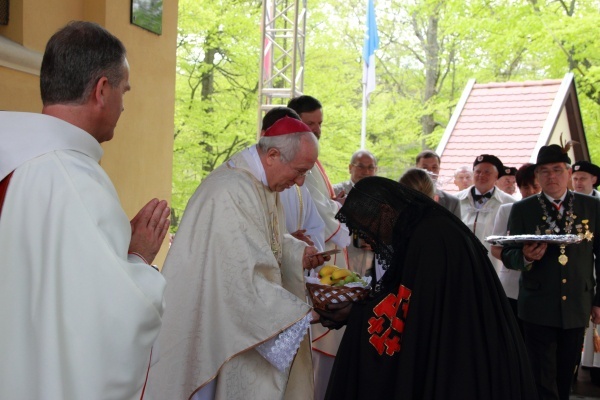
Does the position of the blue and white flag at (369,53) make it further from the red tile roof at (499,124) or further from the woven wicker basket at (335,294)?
the woven wicker basket at (335,294)

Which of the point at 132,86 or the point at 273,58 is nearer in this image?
the point at 132,86

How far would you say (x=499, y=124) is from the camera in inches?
656

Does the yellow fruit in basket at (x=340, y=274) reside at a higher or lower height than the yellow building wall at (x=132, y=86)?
lower

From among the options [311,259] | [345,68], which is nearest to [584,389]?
[311,259]

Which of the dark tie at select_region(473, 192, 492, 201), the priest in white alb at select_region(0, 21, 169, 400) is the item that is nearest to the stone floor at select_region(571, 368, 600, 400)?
the dark tie at select_region(473, 192, 492, 201)

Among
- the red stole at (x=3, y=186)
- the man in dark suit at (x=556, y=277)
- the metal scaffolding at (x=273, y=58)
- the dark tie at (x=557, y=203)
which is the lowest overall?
the man in dark suit at (x=556, y=277)

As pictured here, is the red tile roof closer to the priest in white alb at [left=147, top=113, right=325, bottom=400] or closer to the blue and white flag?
the blue and white flag

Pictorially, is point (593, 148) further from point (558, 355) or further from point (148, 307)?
point (148, 307)

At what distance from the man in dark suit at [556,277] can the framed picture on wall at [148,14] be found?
4338mm

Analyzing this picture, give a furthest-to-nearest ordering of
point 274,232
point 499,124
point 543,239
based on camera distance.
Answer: point 499,124 → point 543,239 → point 274,232

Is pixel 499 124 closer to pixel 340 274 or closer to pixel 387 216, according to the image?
pixel 340 274

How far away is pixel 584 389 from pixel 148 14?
636 centimetres

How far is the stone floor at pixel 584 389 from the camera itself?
8069 mm

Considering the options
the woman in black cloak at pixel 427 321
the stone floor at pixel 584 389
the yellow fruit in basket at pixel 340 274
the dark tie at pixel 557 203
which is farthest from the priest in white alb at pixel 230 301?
the stone floor at pixel 584 389
